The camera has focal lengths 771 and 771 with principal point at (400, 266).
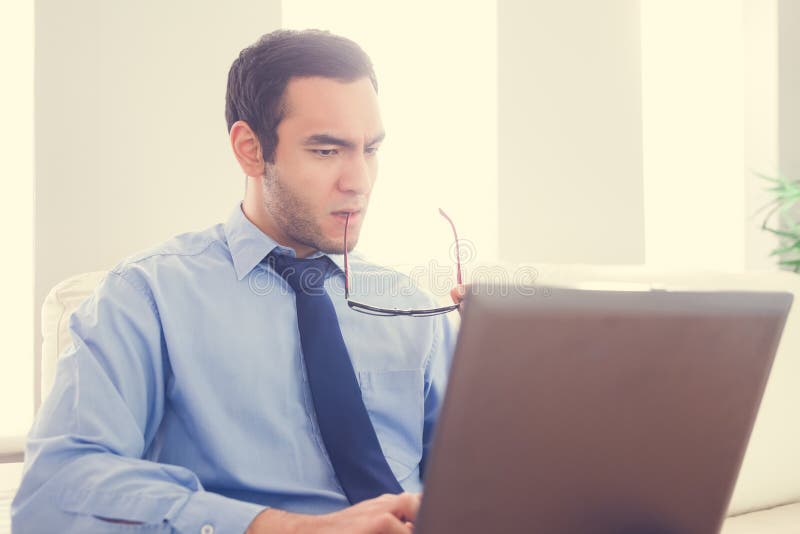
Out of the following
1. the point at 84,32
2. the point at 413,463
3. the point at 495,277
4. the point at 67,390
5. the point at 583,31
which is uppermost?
the point at 583,31

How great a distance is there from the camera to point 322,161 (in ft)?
4.32

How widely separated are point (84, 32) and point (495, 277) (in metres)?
1.21

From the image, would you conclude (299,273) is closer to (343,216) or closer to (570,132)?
(343,216)

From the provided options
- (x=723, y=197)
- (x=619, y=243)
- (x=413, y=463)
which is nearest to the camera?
(x=413, y=463)

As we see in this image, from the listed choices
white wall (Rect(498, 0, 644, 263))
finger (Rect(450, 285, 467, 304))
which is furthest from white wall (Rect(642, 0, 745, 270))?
finger (Rect(450, 285, 467, 304))

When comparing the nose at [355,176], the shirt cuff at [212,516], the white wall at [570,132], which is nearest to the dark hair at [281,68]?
the nose at [355,176]

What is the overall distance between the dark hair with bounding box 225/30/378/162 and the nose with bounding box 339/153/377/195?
0.14m

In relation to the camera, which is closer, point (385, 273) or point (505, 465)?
point (505, 465)

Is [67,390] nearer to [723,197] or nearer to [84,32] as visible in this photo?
[84,32]

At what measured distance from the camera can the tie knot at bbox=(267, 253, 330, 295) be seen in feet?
4.14

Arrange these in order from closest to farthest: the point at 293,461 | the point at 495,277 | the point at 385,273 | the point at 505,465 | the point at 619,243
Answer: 1. the point at 505,465
2. the point at 293,461
3. the point at 385,273
4. the point at 495,277
5. the point at 619,243

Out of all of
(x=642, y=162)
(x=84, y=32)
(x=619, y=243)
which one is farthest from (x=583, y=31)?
(x=84, y=32)

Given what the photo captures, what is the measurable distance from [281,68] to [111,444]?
688 millimetres

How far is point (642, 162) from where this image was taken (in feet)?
10.0
